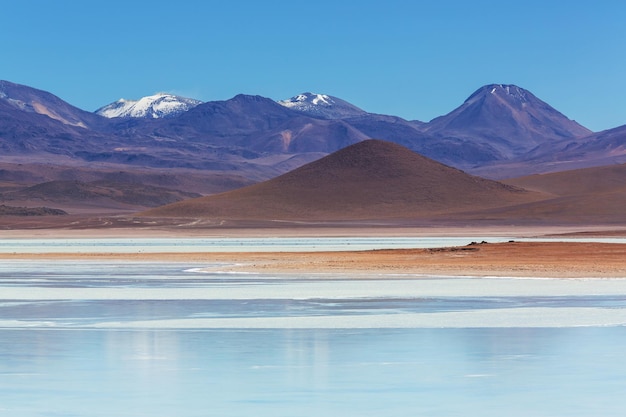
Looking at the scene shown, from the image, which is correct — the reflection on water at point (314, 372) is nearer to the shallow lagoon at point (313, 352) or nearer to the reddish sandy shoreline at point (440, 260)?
the shallow lagoon at point (313, 352)

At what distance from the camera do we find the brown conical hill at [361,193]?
148000 mm

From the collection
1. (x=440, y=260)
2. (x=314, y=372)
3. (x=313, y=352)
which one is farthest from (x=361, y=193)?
(x=314, y=372)

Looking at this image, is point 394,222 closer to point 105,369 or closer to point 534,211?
point 534,211

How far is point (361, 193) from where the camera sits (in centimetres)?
16000

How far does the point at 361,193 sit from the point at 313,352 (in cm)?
14491

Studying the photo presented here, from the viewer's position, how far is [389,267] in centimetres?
3878

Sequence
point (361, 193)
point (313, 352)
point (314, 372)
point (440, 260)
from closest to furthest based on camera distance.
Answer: point (314, 372), point (313, 352), point (440, 260), point (361, 193)

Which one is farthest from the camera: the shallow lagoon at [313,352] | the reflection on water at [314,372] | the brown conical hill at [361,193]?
the brown conical hill at [361,193]

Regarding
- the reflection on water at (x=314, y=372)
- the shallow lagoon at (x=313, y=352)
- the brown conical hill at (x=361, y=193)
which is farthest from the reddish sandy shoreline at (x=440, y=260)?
the brown conical hill at (x=361, y=193)

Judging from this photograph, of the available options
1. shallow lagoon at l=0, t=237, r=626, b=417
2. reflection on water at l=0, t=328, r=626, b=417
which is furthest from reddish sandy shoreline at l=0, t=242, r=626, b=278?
reflection on water at l=0, t=328, r=626, b=417

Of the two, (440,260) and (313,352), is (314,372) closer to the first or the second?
(313,352)

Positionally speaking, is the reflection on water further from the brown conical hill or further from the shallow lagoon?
the brown conical hill

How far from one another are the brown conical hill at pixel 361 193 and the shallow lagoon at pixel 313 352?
116098mm

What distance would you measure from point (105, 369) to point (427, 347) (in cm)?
452
